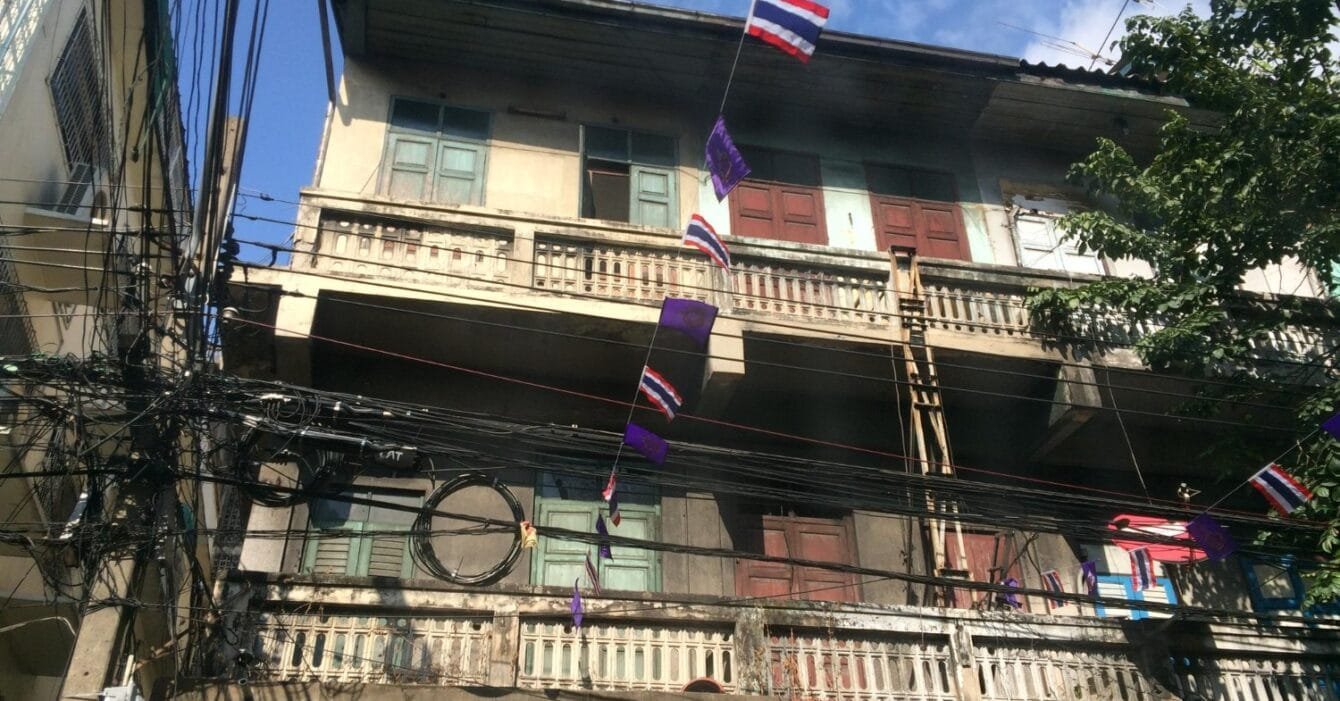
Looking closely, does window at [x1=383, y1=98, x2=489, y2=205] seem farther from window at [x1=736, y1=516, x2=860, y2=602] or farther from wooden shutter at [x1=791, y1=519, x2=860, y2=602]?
wooden shutter at [x1=791, y1=519, x2=860, y2=602]

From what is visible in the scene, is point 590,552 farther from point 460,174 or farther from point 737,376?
point 460,174

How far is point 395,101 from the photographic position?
11664 millimetres

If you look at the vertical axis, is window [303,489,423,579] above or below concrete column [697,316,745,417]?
below

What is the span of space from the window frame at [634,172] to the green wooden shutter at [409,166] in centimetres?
161

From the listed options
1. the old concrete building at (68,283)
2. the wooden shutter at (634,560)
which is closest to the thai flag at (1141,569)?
the wooden shutter at (634,560)

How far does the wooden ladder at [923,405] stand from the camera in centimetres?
946

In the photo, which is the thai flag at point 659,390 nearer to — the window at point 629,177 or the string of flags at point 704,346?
the string of flags at point 704,346

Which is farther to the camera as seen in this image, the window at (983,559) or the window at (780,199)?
the window at (780,199)

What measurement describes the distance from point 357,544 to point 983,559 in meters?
5.88

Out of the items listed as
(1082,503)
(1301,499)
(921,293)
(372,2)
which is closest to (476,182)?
(372,2)

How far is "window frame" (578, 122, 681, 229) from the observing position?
11523 millimetres

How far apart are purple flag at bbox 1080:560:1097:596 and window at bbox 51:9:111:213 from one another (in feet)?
32.7

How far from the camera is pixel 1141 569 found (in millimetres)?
9672

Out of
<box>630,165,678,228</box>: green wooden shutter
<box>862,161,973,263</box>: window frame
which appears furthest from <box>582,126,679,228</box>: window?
<box>862,161,973,263</box>: window frame
